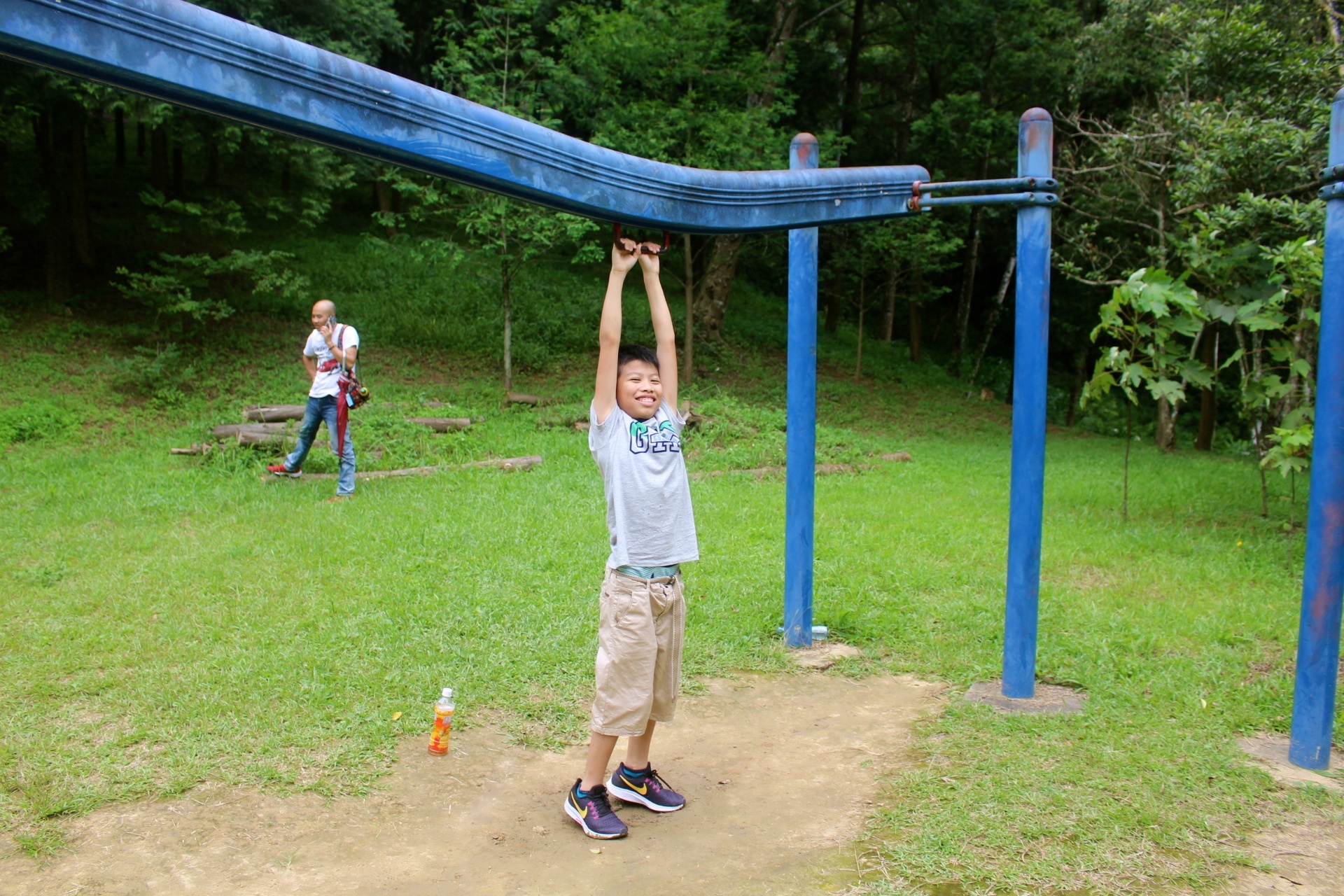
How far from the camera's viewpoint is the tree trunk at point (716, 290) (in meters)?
18.0

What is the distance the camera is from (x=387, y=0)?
16406 millimetres

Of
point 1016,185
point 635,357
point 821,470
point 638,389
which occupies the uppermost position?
point 1016,185

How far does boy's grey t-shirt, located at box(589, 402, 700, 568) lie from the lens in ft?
11.0

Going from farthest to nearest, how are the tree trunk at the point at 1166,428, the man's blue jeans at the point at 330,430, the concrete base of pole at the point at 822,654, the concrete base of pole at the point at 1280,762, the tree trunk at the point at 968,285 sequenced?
the tree trunk at the point at 968,285 → the tree trunk at the point at 1166,428 → the man's blue jeans at the point at 330,430 → the concrete base of pole at the point at 822,654 → the concrete base of pole at the point at 1280,762

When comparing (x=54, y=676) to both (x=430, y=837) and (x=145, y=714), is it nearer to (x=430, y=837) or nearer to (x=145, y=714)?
(x=145, y=714)

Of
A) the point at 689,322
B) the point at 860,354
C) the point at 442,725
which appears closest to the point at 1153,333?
the point at 442,725

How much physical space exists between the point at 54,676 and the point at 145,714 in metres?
0.75

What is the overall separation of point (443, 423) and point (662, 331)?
27.8 ft

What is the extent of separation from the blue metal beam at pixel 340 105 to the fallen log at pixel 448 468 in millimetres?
6262

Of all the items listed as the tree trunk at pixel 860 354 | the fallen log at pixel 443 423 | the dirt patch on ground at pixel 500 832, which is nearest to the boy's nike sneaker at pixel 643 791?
the dirt patch on ground at pixel 500 832

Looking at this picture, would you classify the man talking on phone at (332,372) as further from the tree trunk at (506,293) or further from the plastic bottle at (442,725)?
the tree trunk at (506,293)

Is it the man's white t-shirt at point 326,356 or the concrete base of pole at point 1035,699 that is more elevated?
the man's white t-shirt at point 326,356

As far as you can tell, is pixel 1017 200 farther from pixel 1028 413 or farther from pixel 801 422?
pixel 801 422

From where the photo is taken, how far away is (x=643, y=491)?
3.37 meters
